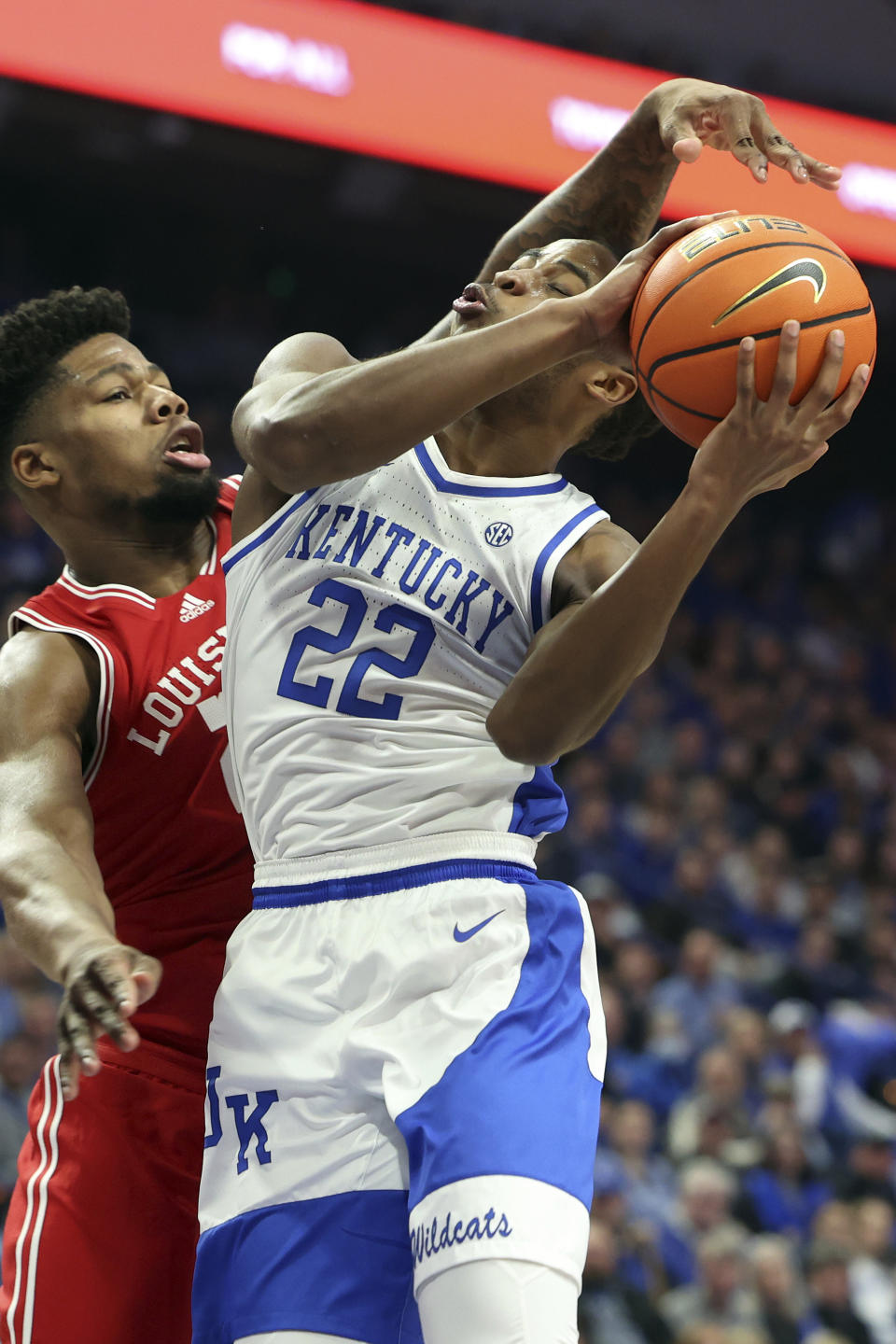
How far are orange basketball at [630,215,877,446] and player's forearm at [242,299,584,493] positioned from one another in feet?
0.43

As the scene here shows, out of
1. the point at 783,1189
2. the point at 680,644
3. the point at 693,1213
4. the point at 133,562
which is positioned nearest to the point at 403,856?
the point at 133,562

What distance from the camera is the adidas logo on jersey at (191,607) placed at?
3107 mm

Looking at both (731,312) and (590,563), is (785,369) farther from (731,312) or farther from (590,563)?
(590,563)

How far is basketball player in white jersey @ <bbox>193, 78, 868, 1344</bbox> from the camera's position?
2.14 meters

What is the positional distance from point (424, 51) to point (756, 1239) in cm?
688

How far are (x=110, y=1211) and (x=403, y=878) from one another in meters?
0.94

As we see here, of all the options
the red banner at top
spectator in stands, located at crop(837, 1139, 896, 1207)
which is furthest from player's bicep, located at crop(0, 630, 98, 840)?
the red banner at top

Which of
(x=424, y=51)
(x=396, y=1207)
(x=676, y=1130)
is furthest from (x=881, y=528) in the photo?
(x=396, y=1207)

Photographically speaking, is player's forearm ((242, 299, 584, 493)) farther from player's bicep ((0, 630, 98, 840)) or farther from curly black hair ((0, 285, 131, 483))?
curly black hair ((0, 285, 131, 483))

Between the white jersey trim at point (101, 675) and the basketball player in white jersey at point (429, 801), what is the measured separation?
0.37 metres

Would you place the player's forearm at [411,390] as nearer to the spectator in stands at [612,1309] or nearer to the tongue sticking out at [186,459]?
the tongue sticking out at [186,459]

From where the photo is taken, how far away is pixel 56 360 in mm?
3236

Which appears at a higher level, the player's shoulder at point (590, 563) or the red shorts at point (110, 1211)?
the player's shoulder at point (590, 563)

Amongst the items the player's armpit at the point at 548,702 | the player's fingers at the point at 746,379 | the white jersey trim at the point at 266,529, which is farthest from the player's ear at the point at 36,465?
the player's fingers at the point at 746,379
